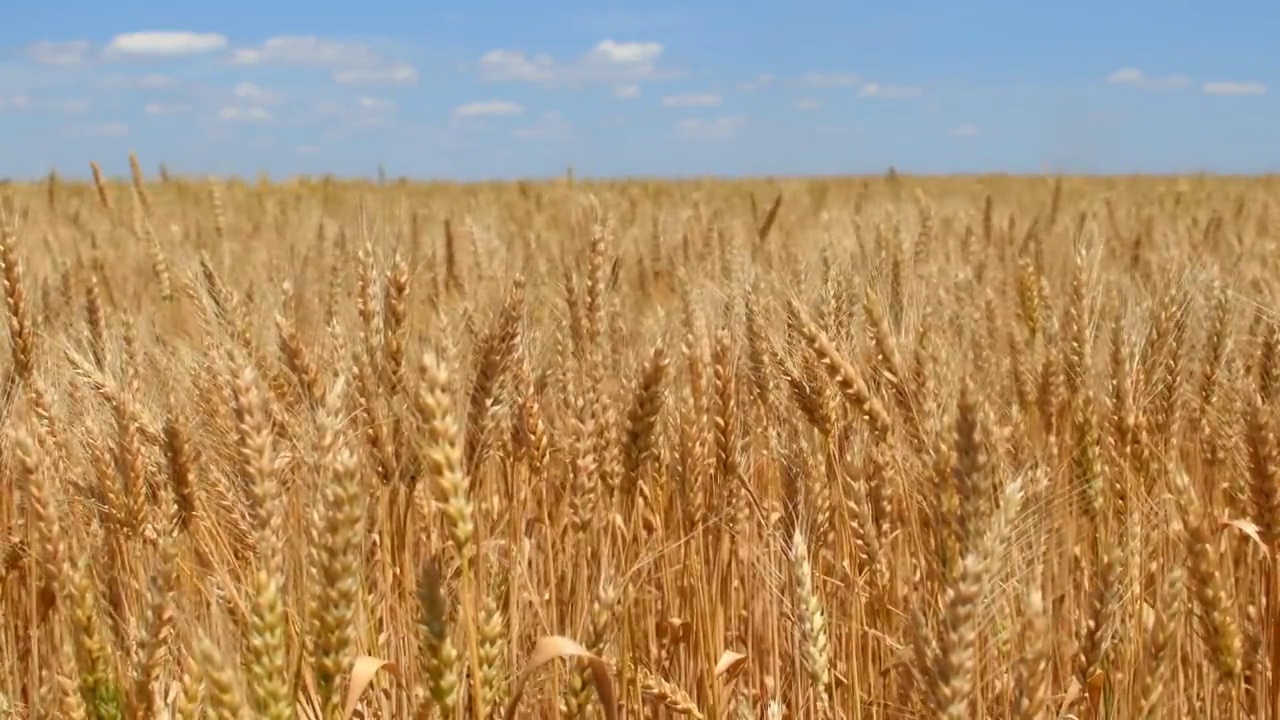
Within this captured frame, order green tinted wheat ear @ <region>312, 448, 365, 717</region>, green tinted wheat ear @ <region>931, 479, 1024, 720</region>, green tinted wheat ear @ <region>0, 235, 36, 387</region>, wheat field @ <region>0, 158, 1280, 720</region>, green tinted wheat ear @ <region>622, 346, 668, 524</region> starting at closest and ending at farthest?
green tinted wheat ear @ <region>931, 479, 1024, 720</region> → green tinted wheat ear @ <region>312, 448, 365, 717</region> → wheat field @ <region>0, 158, 1280, 720</region> → green tinted wheat ear @ <region>622, 346, 668, 524</region> → green tinted wheat ear @ <region>0, 235, 36, 387</region>

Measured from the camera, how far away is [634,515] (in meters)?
2.02

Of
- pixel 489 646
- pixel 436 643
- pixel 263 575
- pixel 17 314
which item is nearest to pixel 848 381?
pixel 489 646

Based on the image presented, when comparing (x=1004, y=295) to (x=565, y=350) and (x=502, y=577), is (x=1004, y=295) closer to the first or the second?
(x=565, y=350)

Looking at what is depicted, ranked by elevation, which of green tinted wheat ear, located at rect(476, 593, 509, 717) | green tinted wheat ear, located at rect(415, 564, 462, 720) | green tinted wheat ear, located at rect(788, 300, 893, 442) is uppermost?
green tinted wheat ear, located at rect(788, 300, 893, 442)

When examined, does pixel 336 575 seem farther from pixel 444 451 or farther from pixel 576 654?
pixel 576 654

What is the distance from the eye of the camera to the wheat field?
1.26m

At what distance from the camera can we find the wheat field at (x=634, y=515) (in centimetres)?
126

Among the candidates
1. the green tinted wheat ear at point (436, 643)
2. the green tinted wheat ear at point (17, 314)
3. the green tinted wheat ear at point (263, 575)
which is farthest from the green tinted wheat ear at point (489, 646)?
the green tinted wheat ear at point (17, 314)

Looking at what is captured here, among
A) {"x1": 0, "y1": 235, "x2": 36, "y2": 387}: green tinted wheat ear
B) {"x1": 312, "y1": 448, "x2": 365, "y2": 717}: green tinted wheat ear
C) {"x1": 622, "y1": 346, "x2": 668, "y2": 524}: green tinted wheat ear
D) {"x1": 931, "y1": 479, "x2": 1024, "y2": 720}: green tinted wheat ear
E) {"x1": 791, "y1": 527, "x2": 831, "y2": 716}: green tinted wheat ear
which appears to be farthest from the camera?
{"x1": 0, "y1": 235, "x2": 36, "y2": 387}: green tinted wheat ear

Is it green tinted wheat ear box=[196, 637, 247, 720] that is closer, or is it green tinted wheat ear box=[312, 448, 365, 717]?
green tinted wheat ear box=[196, 637, 247, 720]

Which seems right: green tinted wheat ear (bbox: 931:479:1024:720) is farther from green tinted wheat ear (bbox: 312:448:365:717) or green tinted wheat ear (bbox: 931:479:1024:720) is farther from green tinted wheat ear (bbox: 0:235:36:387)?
green tinted wheat ear (bbox: 0:235:36:387)

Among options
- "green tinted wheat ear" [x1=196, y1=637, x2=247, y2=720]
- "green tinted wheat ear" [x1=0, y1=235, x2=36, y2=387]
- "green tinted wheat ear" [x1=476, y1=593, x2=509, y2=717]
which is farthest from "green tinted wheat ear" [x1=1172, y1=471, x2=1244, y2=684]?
"green tinted wheat ear" [x1=0, y1=235, x2=36, y2=387]

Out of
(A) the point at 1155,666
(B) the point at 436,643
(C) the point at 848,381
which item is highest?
(C) the point at 848,381

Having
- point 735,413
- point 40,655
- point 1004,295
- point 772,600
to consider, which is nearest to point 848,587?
point 772,600
